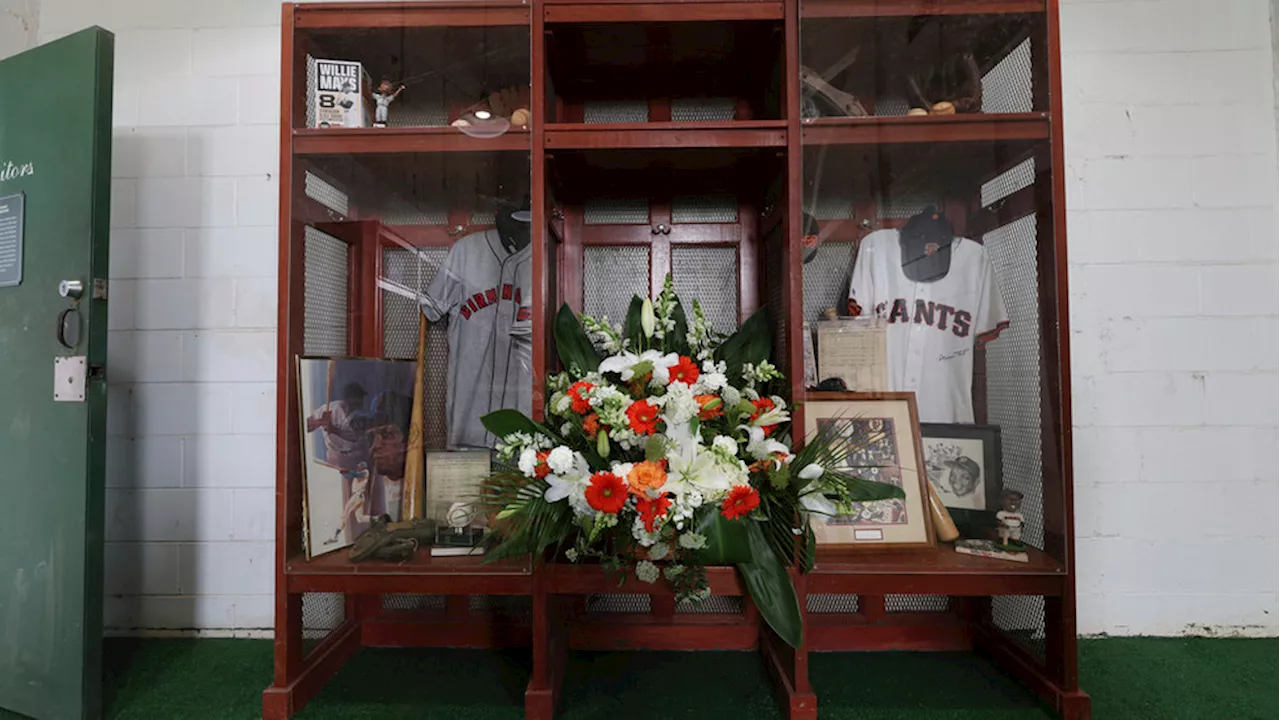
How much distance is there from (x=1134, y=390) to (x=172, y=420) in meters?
3.28

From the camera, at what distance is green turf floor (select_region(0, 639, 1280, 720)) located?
63.7 inches

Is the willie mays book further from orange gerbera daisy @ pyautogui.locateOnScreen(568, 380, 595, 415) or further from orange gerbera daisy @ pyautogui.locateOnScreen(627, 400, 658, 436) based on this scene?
orange gerbera daisy @ pyautogui.locateOnScreen(568, 380, 595, 415)

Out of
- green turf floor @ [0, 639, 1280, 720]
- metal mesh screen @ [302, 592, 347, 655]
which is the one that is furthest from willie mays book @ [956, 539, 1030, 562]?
metal mesh screen @ [302, 592, 347, 655]

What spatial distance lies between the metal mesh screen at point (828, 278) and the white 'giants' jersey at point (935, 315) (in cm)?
3

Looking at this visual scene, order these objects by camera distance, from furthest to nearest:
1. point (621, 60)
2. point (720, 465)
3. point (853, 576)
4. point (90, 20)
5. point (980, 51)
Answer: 1. point (90, 20)
2. point (621, 60)
3. point (980, 51)
4. point (853, 576)
5. point (720, 465)

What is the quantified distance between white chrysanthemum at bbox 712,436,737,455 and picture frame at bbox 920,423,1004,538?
65 cm

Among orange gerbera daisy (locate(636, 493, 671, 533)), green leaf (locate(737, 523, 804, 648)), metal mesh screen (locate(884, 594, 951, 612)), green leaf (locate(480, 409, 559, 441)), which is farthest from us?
metal mesh screen (locate(884, 594, 951, 612))

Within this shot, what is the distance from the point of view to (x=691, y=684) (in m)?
1.75

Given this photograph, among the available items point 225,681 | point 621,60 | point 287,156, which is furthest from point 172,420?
point 621,60

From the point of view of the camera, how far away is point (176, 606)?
208 cm

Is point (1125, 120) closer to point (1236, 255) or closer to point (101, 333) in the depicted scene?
point (1236, 255)

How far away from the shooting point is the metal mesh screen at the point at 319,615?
1705mm

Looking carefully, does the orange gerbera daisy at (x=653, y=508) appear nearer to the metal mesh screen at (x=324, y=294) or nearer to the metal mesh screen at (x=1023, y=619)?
the metal mesh screen at (x=324, y=294)

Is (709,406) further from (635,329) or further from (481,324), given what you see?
(481,324)
